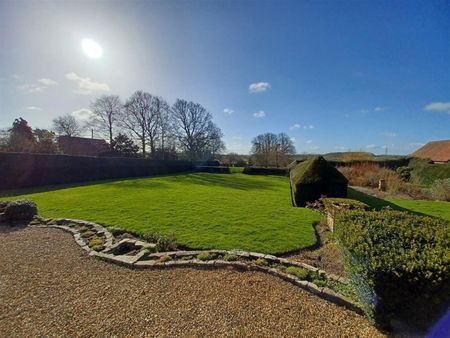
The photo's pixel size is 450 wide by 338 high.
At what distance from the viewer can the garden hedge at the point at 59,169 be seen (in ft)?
49.0

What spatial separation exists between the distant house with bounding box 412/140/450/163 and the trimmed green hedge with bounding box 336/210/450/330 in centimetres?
3444

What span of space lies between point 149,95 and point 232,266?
35.5m

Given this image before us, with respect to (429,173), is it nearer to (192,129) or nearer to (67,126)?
(192,129)

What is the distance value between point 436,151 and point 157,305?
133 ft

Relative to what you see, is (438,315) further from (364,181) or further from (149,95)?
(149,95)

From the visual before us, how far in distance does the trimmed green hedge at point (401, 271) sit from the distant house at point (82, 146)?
3678cm

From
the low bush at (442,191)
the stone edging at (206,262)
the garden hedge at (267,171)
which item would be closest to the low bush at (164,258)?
the stone edging at (206,262)

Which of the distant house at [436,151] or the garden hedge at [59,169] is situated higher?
the distant house at [436,151]

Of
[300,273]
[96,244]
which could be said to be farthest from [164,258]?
[300,273]

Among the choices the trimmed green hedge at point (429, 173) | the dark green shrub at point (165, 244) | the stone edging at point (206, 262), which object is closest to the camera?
the stone edging at point (206, 262)

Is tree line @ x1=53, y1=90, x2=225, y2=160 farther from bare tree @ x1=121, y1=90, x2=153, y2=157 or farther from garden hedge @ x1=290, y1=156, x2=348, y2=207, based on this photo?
garden hedge @ x1=290, y1=156, x2=348, y2=207

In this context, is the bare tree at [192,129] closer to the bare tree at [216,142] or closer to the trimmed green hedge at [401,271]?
the bare tree at [216,142]

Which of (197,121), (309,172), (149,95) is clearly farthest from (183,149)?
(309,172)

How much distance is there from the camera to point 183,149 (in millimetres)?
38156
